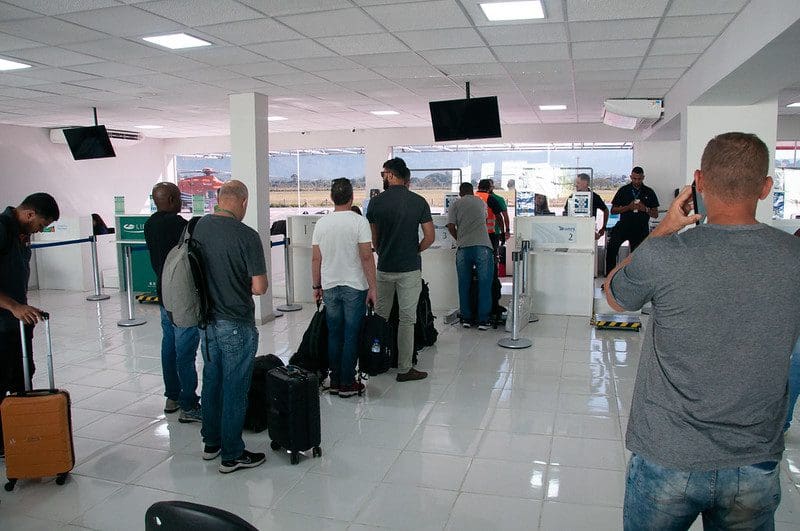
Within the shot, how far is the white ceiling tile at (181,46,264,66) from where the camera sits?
5.31 metres

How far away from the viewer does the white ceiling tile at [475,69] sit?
19.8ft

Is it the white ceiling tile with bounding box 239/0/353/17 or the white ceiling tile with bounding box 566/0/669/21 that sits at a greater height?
the white ceiling tile with bounding box 239/0/353/17

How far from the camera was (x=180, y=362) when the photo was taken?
404cm

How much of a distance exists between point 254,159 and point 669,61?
446cm

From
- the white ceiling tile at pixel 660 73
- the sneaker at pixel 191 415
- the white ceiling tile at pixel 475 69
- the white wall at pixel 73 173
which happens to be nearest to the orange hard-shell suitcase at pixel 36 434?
the sneaker at pixel 191 415

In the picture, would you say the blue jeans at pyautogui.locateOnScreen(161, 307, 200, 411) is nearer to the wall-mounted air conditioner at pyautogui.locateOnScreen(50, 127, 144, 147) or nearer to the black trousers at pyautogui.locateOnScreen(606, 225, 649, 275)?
the black trousers at pyautogui.locateOnScreen(606, 225, 649, 275)

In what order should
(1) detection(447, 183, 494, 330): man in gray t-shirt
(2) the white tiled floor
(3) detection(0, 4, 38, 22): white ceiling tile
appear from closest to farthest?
(2) the white tiled floor
(3) detection(0, 4, 38, 22): white ceiling tile
(1) detection(447, 183, 494, 330): man in gray t-shirt

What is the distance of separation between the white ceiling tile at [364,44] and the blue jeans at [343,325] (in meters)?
2.06

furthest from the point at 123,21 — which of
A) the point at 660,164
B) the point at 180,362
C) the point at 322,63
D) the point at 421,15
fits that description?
the point at 660,164

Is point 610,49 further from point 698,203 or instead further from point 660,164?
point 660,164

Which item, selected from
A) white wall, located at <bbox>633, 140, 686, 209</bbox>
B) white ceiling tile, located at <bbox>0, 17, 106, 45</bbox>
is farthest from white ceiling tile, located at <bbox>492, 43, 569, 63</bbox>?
white wall, located at <bbox>633, 140, 686, 209</bbox>

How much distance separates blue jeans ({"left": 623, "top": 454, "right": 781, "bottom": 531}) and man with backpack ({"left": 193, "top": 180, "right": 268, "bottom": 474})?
6.90 feet

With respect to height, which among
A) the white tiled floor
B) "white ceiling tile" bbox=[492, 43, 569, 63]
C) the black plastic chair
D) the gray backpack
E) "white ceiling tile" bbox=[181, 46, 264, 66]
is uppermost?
"white ceiling tile" bbox=[181, 46, 264, 66]

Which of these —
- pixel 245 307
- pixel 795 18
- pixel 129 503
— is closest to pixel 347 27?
pixel 245 307
